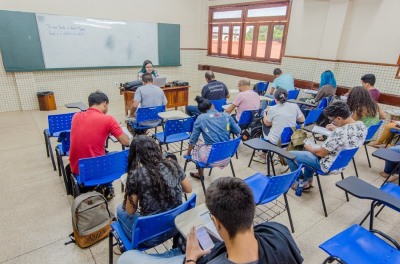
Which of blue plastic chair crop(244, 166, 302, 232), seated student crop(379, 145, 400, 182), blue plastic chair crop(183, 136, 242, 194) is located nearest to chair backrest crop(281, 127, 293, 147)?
blue plastic chair crop(183, 136, 242, 194)

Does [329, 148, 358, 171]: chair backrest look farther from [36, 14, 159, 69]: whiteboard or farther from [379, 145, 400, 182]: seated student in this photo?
[36, 14, 159, 69]: whiteboard

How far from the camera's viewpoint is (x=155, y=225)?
142 centimetres

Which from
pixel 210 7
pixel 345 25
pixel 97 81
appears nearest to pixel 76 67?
pixel 97 81

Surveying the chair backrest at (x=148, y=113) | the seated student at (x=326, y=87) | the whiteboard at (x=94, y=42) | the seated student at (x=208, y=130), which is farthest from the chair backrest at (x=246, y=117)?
the whiteboard at (x=94, y=42)

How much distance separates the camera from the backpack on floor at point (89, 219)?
77.1 inches

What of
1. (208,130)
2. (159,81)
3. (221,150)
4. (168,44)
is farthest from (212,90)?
(168,44)

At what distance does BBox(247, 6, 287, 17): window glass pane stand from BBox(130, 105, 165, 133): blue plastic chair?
4.43 meters

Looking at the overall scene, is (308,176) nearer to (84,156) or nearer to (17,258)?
(84,156)

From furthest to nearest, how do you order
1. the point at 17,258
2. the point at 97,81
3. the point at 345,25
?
the point at 97,81
the point at 345,25
the point at 17,258

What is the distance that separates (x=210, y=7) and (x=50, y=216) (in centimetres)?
746

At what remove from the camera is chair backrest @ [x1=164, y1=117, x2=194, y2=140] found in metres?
3.10

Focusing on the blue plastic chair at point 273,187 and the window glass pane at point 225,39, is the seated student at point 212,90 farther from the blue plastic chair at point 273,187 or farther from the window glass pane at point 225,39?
the window glass pane at point 225,39

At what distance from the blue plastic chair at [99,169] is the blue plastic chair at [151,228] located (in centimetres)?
70

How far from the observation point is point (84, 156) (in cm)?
226
